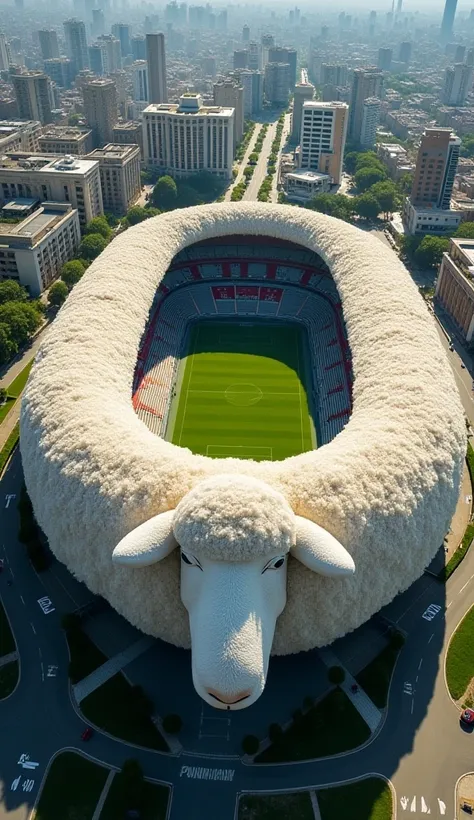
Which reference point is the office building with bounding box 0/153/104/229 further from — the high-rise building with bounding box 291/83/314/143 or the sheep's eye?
the sheep's eye

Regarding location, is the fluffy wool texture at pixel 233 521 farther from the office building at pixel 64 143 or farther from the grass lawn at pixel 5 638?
the office building at pixel 64 143

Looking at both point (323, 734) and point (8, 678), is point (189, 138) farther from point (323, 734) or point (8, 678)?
point (323, 734)

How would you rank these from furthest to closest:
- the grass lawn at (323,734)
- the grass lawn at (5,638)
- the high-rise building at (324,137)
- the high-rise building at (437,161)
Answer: the high-rise building at (324,137) < the high-rise building at (437,161) < the grass lawn at (5,638) < the grass lawn at (323,734)

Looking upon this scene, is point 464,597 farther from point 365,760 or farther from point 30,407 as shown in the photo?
point 30,407

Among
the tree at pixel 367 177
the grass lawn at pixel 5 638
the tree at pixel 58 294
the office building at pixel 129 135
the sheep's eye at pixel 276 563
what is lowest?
the grass lawn at pixel 5 638

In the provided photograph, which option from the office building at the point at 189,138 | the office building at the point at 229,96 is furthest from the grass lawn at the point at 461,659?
the office building at the point at 229,96

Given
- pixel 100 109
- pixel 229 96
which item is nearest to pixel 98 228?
pixel 100 109
